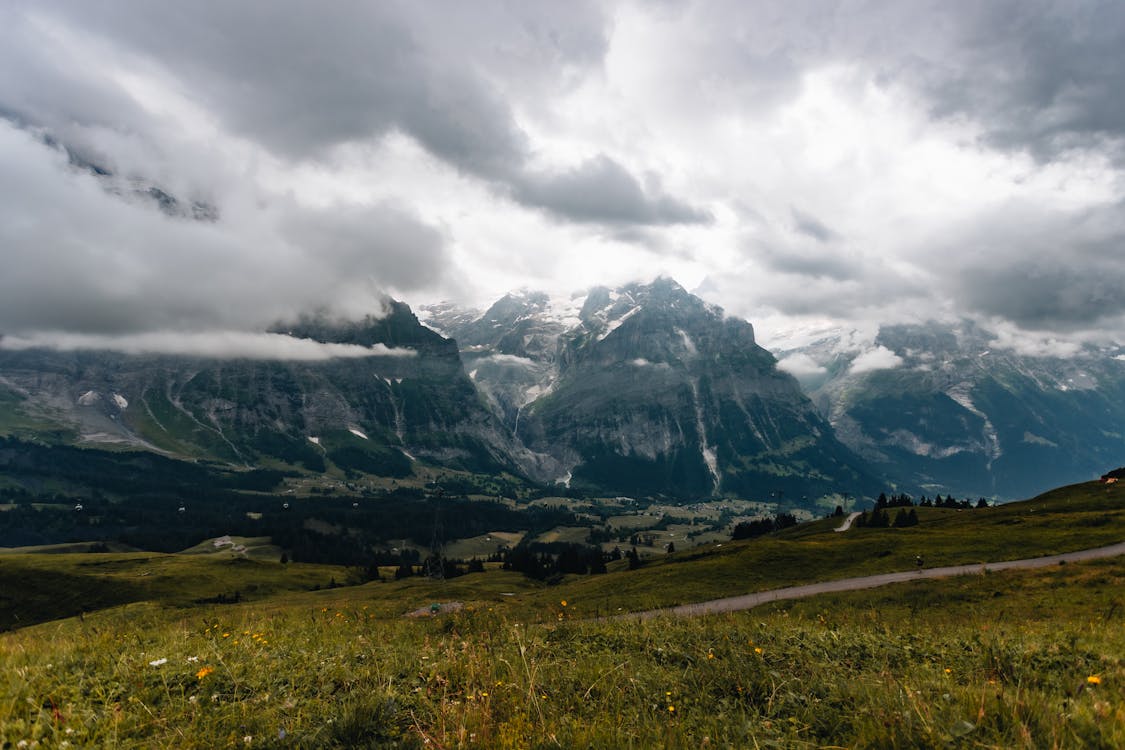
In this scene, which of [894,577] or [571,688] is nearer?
[571,688]

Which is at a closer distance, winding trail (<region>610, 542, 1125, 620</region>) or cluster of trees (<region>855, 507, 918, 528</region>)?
winding trail (<region>610, 542, 1125, 620</region>)

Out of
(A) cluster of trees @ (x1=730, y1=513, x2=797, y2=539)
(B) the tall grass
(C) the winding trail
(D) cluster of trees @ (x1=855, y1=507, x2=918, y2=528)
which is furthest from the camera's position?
(A) cluster of trees @ (x1=730, y1=513, x2=797, y2=539)

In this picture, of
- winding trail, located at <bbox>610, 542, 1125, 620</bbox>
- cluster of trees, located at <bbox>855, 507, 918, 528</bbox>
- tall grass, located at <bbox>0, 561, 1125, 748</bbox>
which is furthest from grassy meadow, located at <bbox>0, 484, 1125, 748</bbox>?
cluster of trees, located at <bbox>855, 507, 918, 528</bbox>

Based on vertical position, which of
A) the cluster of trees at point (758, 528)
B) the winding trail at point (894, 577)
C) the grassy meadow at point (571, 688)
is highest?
the grassy meadow at point (571, 688)

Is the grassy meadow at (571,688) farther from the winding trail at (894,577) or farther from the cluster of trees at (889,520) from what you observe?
the cluster of trees at (889,520)

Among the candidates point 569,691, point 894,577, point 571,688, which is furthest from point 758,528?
point 569,691

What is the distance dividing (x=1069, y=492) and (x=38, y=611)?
226 m

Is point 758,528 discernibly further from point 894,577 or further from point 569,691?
point 569,691

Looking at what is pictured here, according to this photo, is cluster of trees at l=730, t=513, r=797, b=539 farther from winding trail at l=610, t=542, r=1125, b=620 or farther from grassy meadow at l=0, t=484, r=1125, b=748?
grassy meadow at l=0, t=484, r=1125, b=748

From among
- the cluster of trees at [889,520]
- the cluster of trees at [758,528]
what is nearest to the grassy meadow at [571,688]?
the cluster of trees at [889,520]

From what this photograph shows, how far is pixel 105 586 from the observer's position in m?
134

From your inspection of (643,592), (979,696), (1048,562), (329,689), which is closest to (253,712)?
(329,689)

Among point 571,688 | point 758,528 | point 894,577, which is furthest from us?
point 758,528

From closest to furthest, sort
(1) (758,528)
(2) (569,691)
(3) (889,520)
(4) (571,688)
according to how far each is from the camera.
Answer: (2) (569,691) → (4) (571,688) → (3) (889,520) → (1) (758,528)
